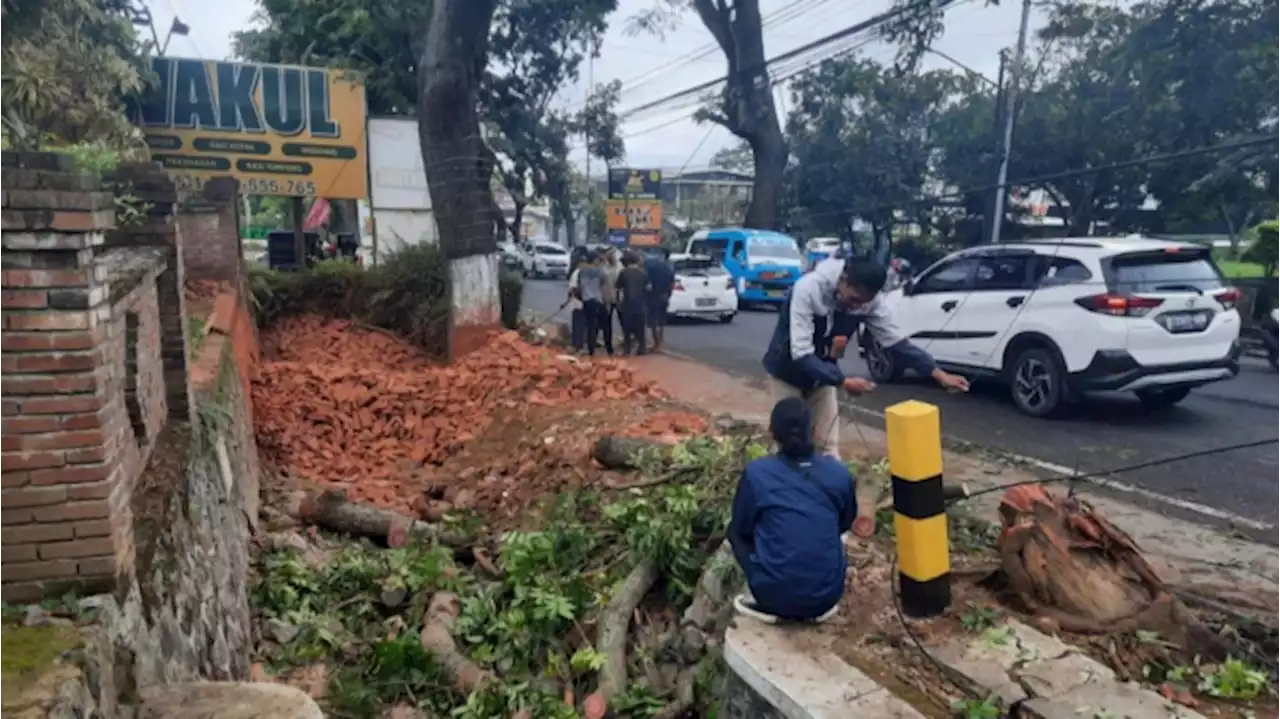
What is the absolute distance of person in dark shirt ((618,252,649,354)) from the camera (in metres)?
12.8

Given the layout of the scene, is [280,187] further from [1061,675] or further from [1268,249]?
[1268,249]

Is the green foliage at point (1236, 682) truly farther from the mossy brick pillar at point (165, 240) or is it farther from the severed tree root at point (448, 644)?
the mossy brick pillar at point (165, 240)

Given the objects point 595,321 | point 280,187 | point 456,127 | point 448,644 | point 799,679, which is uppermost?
point 456,127

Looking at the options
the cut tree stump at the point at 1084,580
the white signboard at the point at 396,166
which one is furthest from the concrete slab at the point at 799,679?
the white signboard at the point at 396,166

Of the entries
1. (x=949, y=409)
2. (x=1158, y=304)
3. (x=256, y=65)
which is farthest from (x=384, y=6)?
(x=1158, y=304)

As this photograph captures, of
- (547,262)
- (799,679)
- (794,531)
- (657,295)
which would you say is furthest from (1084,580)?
(547,262)

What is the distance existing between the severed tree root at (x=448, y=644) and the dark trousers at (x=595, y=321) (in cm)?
773

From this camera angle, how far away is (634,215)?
3516cm

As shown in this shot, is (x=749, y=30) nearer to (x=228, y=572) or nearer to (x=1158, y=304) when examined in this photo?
(x=1158, y=304)

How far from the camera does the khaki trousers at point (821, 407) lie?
5285 mm

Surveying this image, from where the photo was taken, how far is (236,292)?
9.81 metres

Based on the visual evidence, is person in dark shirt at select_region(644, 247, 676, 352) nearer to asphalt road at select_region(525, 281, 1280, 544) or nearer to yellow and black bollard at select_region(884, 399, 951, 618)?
asphalt road at select_region(525, 281, 1280, 544)

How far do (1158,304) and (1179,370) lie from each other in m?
0.64

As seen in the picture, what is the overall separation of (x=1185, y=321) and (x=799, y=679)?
21.5 feet
